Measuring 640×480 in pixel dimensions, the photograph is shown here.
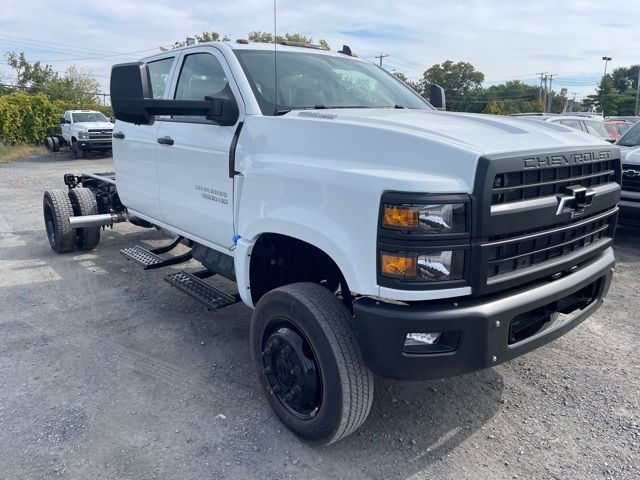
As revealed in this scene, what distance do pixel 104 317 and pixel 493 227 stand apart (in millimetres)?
3568

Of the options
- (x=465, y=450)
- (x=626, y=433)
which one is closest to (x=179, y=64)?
(x=465, y=450)

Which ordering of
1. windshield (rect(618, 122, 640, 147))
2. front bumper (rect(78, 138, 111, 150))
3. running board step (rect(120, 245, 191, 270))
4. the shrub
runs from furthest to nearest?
the shrub, front bumper (rect(78, 138, 111, 150)), windshield (rect(618, 122, 640, 147)), running board step (rect(120, 245, 191, 270))

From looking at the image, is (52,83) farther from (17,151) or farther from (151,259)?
(151,259)

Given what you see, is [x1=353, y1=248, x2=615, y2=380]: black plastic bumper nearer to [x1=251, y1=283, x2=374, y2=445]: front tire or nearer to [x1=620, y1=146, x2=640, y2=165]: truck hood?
[x1=251, y1=283, x2=374, y2=445]: front tire

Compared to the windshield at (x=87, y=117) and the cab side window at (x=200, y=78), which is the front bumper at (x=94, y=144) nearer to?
the windshield at (x=87, y=117)

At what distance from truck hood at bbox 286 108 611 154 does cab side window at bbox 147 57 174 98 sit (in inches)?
67.6

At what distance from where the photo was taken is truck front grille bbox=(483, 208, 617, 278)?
2.41 m

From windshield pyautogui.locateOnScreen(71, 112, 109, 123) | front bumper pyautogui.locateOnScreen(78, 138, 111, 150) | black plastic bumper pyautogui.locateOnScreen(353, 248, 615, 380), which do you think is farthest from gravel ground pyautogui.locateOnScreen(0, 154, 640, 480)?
windshield pyautogui.locateOnScreen(71, 112, 109, 123)

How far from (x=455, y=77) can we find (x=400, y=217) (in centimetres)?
6299

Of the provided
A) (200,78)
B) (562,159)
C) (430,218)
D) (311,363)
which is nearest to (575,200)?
(562,159)

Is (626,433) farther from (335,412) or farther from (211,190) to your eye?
(211,190)

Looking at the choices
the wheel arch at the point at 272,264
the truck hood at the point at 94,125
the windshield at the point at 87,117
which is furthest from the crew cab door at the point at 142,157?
the windshield at the point at 87,117

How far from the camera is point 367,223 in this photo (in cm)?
237

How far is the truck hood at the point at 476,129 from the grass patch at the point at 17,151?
2201cm
